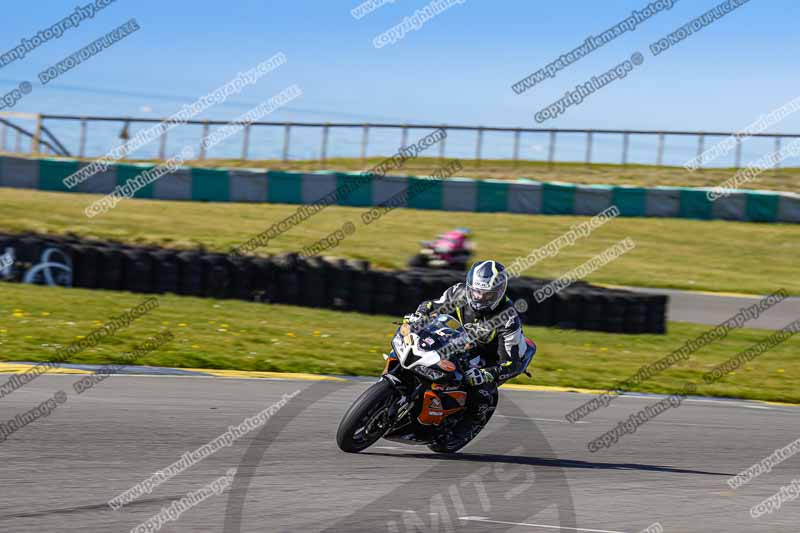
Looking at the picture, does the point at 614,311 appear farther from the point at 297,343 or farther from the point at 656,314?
the point at 297,343

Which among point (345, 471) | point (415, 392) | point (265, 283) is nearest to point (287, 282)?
point (265, 283)

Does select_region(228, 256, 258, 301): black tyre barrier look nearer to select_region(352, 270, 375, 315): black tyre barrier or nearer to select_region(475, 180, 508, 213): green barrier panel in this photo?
select_region(352, 270, 375, 315): black tyre barrier

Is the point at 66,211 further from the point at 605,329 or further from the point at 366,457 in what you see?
the point at 366,457

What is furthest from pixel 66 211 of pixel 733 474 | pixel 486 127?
pixel 733 474

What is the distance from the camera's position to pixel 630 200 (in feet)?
100

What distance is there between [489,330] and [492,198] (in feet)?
72.9

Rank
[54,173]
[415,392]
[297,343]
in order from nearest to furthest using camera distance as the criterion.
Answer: [415,392] < [297,343] < [54,173]

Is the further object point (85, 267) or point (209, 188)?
point (209, 188)

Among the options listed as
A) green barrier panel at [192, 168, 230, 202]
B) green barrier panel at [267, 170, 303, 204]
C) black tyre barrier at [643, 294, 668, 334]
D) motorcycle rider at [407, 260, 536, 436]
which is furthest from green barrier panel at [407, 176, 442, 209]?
motorcycle rider at [407, 260, 536, 436]

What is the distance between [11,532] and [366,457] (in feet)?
10.7

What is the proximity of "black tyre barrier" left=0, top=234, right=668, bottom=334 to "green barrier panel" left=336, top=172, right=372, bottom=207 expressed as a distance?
12.5 meters

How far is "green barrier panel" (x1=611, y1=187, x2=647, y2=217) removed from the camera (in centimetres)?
3044

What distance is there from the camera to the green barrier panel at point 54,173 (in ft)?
101

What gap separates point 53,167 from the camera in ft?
102
